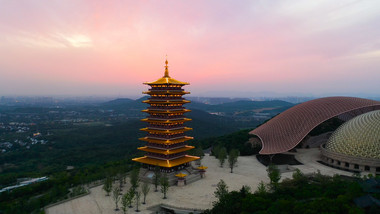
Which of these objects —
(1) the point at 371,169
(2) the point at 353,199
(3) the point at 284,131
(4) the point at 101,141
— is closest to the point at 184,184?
(2) the point at 353,199

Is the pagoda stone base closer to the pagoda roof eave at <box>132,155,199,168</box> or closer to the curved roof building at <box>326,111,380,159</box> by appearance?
the pagoda roof eave at <box>132,155,199,168</box>

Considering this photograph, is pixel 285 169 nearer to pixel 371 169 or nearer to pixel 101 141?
pixel 371 169

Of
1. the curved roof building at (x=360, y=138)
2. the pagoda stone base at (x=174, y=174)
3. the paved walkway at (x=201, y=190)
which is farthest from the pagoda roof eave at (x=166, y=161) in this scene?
the curved roof building at (x=360, y=138)

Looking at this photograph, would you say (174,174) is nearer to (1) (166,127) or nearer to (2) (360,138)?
(1) (166,127)

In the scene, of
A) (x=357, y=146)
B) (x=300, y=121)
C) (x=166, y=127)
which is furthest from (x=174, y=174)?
(x=357, y=146)

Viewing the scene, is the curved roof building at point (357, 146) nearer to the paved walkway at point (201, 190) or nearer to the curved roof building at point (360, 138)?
the curved roof building at point (360, 138)

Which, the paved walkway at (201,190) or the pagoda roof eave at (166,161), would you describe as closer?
the paved walkway at (201,190)
